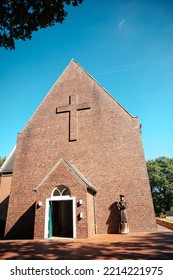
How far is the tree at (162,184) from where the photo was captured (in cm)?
5256

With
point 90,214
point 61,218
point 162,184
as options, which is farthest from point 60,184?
point 162,184

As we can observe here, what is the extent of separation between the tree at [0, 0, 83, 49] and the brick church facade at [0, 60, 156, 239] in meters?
8.76

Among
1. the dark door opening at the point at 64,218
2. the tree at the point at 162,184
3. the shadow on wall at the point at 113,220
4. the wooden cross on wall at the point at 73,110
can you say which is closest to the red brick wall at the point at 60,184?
the dark door opening at the point at 64,218

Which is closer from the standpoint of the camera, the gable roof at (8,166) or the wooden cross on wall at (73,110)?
the wooden cross on wall at (73,110)

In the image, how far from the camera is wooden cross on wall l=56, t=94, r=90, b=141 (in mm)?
18247

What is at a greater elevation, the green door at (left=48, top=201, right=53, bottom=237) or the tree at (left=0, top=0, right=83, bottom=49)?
the tree at (left=0, top=0, right=83, bottom=49)

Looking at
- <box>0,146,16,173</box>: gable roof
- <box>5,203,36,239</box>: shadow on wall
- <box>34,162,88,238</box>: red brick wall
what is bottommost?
<box>5,203,36,239</box>: shadow on wall

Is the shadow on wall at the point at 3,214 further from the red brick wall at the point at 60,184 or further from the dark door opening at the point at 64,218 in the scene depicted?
the red brick wall at the point at 60,184

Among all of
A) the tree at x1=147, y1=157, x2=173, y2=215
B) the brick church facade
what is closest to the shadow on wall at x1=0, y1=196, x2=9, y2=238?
the brick church facade

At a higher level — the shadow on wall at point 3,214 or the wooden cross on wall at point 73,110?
the wooden cross on wall at point 73,110

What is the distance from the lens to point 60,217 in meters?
17.3

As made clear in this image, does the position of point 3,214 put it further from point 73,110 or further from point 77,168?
point 73,110

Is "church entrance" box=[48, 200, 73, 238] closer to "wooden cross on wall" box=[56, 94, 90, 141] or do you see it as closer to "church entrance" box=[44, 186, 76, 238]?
"church entrance" box=[44, 186, 76, 238]
